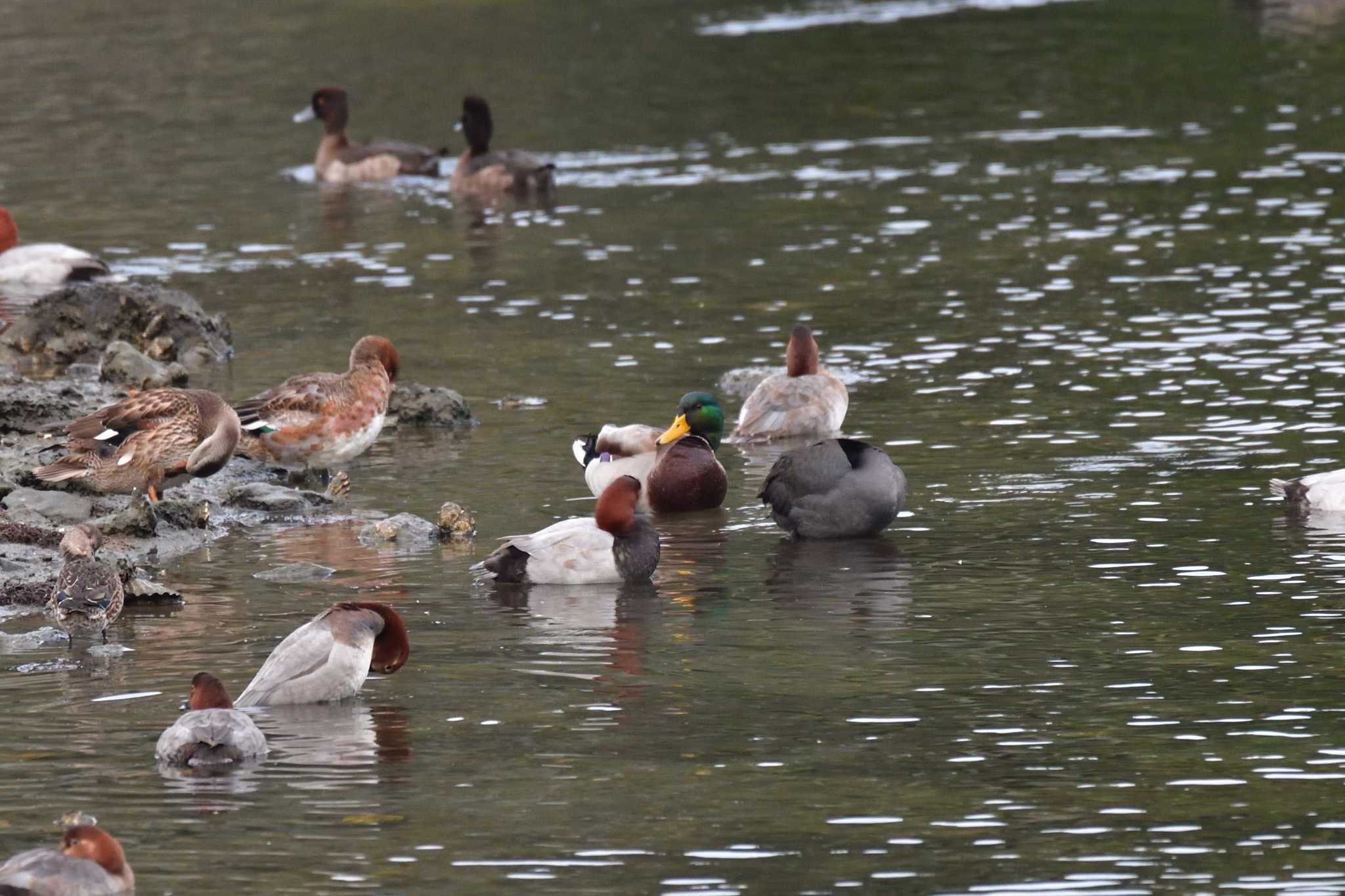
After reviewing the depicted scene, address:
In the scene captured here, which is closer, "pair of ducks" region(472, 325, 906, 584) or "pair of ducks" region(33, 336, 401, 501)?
"pair of ducks" region(472, 325, 906, 584)

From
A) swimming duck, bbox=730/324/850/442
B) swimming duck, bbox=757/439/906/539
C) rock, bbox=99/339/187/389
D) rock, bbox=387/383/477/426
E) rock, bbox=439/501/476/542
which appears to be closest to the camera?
swimming duck, bbox=757/439/906/539

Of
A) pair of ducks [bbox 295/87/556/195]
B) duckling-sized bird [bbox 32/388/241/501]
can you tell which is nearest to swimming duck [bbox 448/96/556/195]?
pair of ducks [bbox 295/87/556/195]

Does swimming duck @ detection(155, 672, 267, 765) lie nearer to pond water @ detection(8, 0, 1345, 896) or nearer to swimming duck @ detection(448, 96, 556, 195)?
pond water @ detection(8, 0, 1345, 896)

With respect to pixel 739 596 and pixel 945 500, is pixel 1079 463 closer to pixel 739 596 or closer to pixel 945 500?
pixel 945 500

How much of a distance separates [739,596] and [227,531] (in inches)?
168

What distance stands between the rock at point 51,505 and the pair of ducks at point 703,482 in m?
3.57

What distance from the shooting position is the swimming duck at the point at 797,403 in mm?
18766

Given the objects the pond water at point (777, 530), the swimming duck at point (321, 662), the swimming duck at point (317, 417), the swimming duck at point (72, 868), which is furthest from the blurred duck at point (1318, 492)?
the swimming duck at point (72, 868)

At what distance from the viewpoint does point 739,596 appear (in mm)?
13984

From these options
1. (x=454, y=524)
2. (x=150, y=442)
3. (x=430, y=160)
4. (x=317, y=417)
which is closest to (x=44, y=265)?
(x=317, y=417)

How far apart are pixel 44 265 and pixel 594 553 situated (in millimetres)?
14147

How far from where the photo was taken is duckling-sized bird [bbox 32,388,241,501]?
16375mm

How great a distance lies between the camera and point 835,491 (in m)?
15.4

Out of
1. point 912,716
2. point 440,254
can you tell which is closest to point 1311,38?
point 440,254
